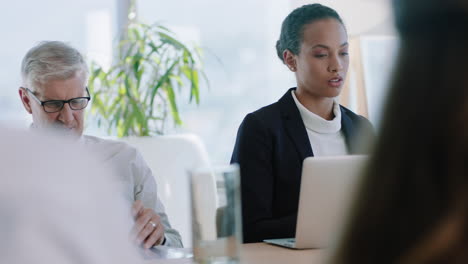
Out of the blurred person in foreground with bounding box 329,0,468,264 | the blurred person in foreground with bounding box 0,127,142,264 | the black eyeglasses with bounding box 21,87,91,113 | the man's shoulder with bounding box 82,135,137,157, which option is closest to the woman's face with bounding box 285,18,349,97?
the man's shoulder with bounding box 82,135,137,157

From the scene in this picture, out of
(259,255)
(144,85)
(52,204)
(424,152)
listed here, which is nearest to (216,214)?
(259,255)

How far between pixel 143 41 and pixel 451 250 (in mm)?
4241

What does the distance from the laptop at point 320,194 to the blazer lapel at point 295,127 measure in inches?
28.2

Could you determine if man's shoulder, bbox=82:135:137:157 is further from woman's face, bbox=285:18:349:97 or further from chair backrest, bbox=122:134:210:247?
chair backrest, bbox=122:134:210:247

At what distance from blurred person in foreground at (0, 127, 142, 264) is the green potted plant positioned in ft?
12.3

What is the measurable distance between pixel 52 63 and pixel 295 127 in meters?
0.93

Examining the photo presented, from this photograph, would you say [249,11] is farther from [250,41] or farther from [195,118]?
[195,118]

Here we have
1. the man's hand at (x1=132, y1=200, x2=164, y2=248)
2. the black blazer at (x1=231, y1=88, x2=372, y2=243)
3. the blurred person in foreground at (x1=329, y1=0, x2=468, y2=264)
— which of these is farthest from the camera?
the black blazer at (x1=231, y1=88, x2=372, y2=243)

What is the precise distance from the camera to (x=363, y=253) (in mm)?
391

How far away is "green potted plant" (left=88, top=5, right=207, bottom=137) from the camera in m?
4.36

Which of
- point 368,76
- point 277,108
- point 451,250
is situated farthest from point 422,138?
point 368,76

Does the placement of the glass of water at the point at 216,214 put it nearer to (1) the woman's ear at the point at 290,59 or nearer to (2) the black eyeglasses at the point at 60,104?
(2) the black eyeglasses at the point at 60,104

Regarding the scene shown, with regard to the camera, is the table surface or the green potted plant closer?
the table surface

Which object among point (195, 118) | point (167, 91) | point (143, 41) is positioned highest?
point (143, 41)
